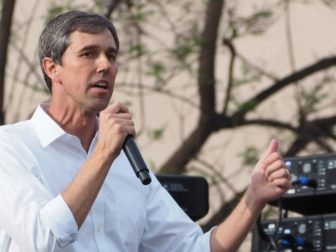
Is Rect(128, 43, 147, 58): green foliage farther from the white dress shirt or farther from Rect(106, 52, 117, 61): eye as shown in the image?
Rect(106, 52, 117, 61): eye

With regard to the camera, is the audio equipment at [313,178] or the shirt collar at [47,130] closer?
the shirt collar at [47,130]

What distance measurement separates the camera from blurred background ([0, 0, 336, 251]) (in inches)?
453

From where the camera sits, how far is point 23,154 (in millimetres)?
5660

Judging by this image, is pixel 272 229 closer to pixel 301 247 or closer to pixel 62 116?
pixel 301 247

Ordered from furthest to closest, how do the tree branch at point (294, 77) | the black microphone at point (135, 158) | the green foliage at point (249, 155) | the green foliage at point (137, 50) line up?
1. the green foliage at point (249, 155)
2. the tree branch at point (294, 77)
3. the green foliage at point (137, 50)
4. the black microphone at point (135, 158)

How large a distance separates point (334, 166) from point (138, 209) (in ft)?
4.52

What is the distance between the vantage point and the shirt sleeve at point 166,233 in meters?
5.93

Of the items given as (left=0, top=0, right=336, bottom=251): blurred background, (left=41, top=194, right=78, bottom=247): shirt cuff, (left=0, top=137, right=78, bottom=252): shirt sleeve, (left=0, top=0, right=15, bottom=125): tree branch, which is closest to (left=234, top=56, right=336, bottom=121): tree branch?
(left=0, top=0, right=336, bottom=251): blurred background

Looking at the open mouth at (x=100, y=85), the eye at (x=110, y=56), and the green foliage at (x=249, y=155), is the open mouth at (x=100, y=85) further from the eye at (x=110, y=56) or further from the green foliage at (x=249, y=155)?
the green foliage at (x=249, y=155)

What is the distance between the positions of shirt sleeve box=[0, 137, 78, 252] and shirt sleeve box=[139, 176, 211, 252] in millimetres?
470

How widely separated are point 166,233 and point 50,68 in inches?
25.9

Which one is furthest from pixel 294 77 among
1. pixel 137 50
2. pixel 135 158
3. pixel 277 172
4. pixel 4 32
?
pixel 135 158

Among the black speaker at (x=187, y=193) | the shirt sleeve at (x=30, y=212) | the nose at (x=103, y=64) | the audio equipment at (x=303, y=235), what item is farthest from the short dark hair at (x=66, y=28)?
the audio equipment at (x=303, y=235)

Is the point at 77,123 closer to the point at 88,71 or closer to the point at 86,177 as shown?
the point at 88,71
